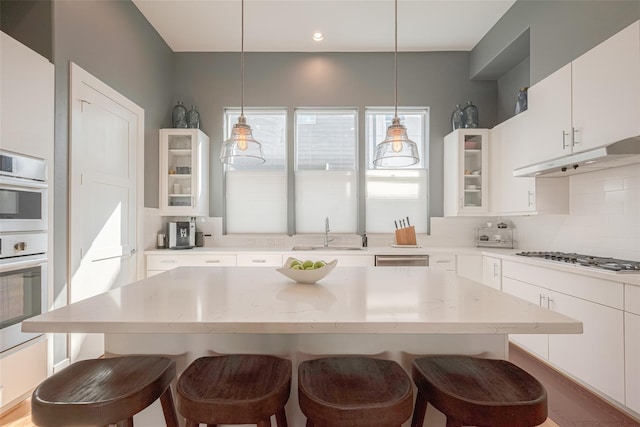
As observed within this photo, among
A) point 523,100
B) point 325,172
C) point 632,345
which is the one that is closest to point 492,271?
point 632,345

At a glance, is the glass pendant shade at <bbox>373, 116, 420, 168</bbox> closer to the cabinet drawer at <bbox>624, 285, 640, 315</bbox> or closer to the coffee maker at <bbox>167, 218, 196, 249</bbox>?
the cabinet drawer at <bbox>624, 285, 640, 315</bbox>

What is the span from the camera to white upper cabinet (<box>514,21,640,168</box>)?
1981 mm

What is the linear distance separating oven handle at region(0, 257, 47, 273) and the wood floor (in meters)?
0.87

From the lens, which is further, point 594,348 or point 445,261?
point 445,261

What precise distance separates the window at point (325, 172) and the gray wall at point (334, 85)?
0.19m

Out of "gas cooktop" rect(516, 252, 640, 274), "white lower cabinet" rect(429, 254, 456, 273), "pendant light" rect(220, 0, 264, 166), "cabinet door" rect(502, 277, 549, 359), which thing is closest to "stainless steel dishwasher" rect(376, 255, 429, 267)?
"white lower cabinet" rect(429, 254, 456, 273)

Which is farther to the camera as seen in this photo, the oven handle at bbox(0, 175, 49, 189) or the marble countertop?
the oven handle at bbox(0, 175, 49, 189)

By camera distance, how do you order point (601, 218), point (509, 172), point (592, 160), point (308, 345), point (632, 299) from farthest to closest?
point (509, 172) → point (601, 218) → point (592, 160) → point (632, 299) → point (308, 345)

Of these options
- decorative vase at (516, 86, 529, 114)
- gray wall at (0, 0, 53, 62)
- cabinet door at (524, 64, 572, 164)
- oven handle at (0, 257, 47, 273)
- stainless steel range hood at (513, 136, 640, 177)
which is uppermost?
gray wall at (0, 0, 53, 62)

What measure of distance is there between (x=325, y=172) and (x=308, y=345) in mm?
3027

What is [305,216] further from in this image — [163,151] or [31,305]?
[31,305]

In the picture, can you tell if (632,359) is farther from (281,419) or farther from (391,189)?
(391,189)

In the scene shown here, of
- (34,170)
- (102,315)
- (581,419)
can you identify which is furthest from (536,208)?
(34,170)

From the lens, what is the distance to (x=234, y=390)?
101 cm
